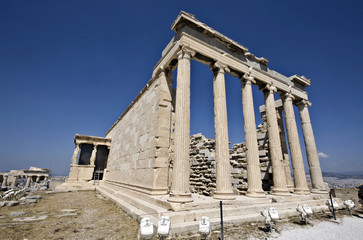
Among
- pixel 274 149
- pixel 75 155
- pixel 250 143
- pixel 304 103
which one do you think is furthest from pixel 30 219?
pixel 75 155

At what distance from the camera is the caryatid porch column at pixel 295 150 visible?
33.9 ft

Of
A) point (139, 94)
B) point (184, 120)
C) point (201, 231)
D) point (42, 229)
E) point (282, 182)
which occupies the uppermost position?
point (139, 94)

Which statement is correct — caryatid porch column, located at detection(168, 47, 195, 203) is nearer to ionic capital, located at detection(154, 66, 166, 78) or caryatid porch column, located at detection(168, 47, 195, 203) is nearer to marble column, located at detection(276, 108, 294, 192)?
ionic capital, located at detection(154, 66, 166, 78)

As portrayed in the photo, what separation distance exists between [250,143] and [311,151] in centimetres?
596

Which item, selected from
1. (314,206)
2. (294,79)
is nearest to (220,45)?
(294,79)

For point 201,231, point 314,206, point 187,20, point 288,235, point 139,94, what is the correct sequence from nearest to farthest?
1. point 201,231
2. point 288,235
3. point 187,20
4. point 314,206
5. point 139,94

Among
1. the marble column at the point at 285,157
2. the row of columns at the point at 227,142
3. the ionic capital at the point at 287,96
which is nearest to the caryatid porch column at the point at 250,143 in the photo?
the row of columns at the point at 227,142

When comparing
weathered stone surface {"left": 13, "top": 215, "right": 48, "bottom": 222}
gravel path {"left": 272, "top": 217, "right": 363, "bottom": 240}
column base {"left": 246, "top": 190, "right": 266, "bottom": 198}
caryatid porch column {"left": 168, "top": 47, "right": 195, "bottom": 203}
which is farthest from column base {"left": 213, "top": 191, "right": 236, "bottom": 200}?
weathered stone surface {"left": 13, "top": 215, "right": 48, "bottom": 222}

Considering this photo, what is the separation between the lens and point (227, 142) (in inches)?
307

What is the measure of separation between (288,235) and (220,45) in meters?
8.36

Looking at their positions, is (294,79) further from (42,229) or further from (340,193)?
(42,229)

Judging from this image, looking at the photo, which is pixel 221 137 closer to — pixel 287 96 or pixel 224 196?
pixel 224 196

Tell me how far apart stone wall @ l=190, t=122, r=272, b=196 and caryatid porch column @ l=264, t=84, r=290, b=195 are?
1.87 m

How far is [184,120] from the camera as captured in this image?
6934mm
